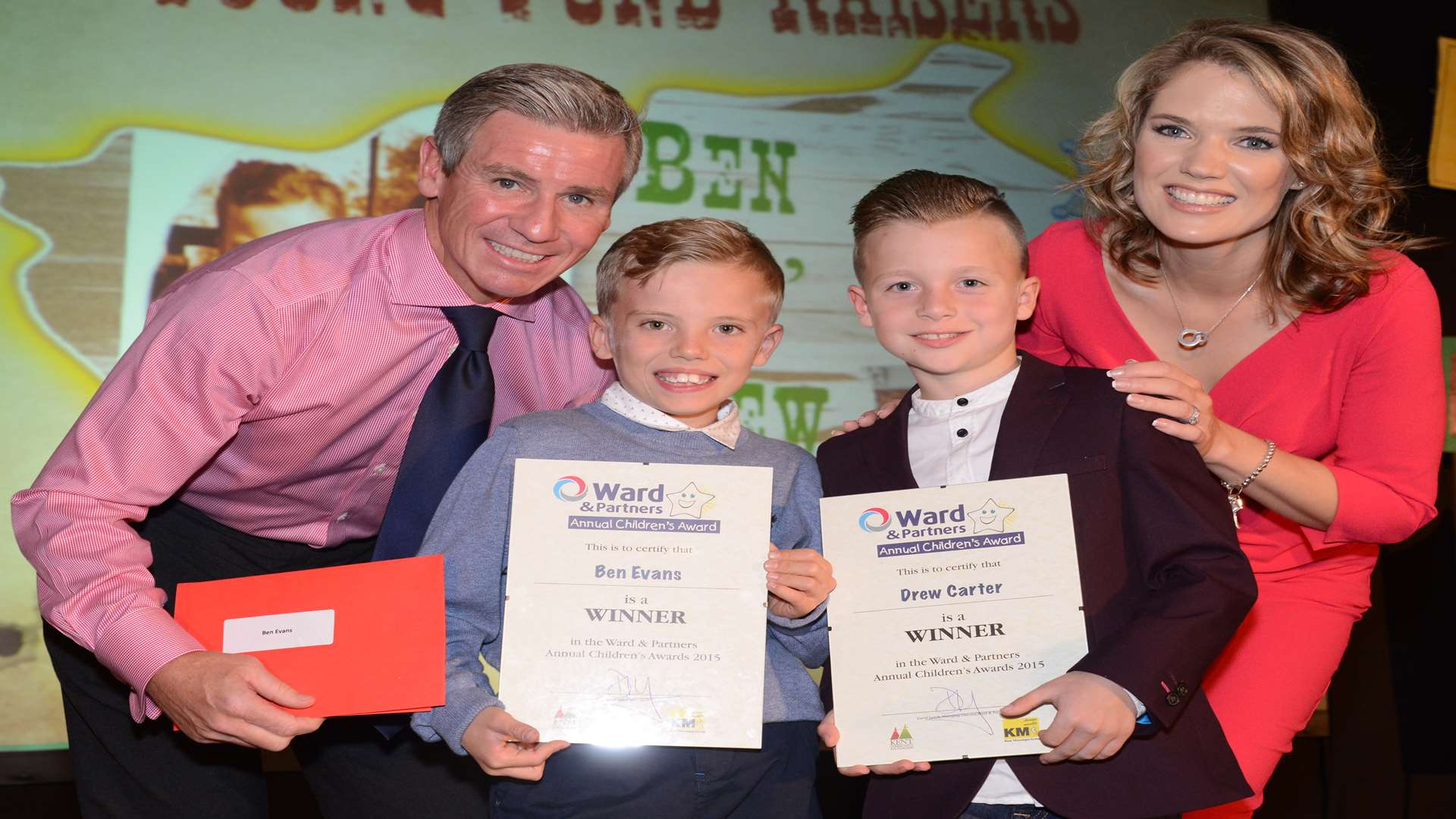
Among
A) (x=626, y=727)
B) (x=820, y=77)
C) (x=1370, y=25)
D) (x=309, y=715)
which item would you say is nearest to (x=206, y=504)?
(x=309, y=715)

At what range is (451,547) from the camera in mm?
1760

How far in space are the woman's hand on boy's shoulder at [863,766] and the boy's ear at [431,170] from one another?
1.19 metres

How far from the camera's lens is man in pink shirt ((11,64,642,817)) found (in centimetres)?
186

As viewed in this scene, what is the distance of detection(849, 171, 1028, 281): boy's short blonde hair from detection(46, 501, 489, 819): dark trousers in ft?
3.81

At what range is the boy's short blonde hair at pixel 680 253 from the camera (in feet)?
6.15

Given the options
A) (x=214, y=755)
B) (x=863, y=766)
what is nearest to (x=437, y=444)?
(x=214, y=755)

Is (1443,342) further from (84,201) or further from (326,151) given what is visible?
(84,201)

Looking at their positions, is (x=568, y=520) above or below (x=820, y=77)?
below

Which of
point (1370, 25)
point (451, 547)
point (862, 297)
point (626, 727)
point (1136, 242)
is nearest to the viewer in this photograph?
point (626, 727)

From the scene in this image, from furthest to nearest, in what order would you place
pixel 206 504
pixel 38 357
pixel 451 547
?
pixel 38 357 < pixel 206 504 < pixel 451 547

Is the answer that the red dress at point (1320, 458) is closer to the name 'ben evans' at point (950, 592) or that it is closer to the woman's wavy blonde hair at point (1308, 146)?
the woman's wavy blonde hair at point (1308, 146)

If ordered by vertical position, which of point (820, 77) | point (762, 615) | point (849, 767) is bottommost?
point (849, 767)

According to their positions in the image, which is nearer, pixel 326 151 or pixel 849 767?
pixel 849 767

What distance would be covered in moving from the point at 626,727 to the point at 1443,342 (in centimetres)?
334
